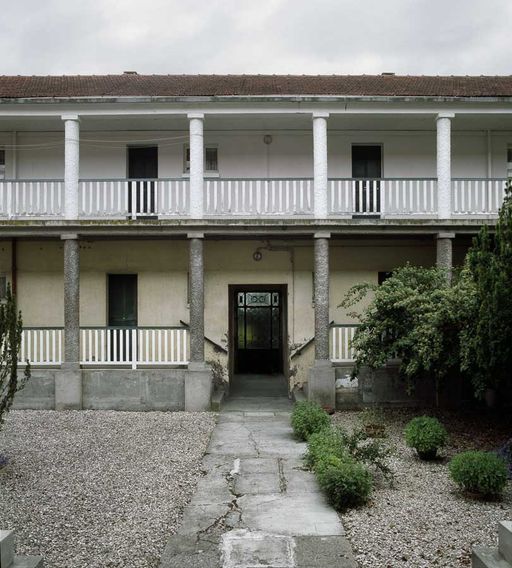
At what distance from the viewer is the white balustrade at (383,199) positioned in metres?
13.3

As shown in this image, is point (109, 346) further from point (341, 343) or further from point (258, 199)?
point (341, 343)

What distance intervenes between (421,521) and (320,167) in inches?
340

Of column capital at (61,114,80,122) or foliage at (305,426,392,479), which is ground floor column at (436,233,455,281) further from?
column capital at (61,114,80,122)

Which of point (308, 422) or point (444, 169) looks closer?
point (308, 422)

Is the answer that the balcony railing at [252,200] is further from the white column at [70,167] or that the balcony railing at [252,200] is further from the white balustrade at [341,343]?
the white balustrade at [341,343]

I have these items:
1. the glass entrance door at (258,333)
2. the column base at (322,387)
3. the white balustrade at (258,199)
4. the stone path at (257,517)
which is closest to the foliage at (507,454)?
the stone path at (257,517)

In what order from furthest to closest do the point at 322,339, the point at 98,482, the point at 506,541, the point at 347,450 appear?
the point at 322,339
the point at 347,450
the point at 98,482
the point at 506,541

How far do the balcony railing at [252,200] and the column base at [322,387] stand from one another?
3.69 m

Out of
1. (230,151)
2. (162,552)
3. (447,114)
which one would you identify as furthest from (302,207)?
(162,552)

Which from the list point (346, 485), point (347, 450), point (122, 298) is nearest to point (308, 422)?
point (347, 450)

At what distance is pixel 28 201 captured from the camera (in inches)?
554

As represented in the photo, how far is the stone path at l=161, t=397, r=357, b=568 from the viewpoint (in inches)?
210

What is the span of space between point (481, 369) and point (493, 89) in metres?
8.29

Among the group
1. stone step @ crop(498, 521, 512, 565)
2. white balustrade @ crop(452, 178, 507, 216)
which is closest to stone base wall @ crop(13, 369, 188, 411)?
white balustrade @ crop(452, 178, 507, 216)
